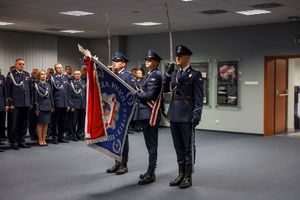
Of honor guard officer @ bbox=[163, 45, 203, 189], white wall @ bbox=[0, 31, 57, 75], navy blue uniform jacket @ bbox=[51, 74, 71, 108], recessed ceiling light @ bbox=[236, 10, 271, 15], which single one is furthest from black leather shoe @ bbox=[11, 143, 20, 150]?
recessed ceiling light @ bbox=[236, 10, 271, 15]

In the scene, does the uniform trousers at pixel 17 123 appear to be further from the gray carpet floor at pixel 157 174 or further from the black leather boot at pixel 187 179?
the black leather boot at pixel 187 179

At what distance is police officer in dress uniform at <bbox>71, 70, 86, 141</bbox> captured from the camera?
339 inches

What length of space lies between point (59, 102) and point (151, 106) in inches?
149

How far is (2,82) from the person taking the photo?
24.7ft

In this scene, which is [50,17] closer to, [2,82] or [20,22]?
[20,22]

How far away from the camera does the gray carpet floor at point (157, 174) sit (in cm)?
462

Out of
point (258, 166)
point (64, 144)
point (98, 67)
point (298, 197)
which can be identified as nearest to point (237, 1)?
point (258, 166)

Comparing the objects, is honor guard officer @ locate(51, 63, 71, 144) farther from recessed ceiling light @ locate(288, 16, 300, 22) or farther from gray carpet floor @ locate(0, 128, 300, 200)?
recessed ceiling light @ locate(288, 16, 300, 22)

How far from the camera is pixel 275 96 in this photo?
33.3 ft

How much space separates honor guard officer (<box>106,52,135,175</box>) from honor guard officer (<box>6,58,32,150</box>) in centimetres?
267

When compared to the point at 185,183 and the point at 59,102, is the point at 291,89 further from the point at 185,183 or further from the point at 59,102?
the point at 185,183

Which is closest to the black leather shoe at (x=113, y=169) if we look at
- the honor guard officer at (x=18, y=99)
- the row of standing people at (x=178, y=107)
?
the row of standing people at (x=178, y=107)

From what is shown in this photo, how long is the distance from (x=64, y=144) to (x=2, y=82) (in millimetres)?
1706

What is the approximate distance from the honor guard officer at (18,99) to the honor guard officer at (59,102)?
709mm
